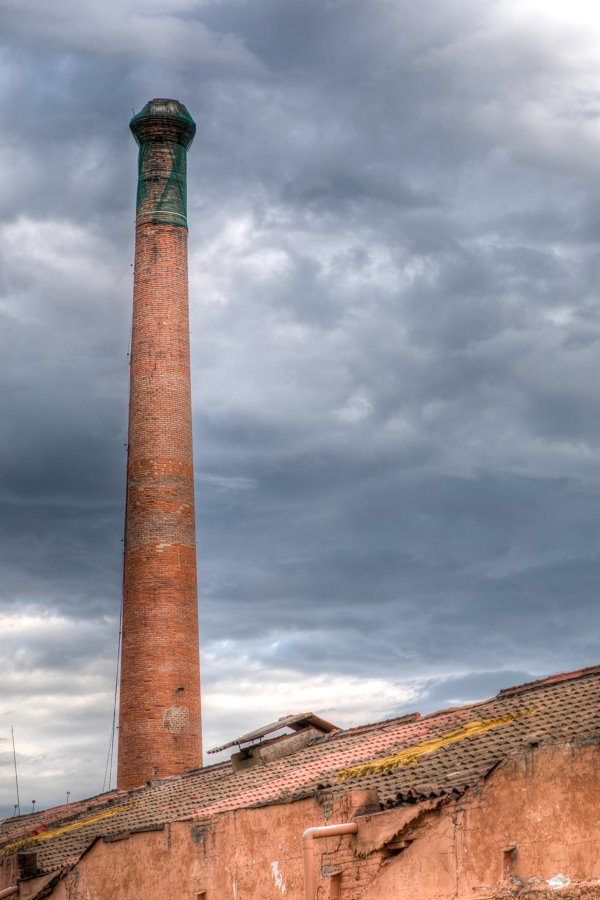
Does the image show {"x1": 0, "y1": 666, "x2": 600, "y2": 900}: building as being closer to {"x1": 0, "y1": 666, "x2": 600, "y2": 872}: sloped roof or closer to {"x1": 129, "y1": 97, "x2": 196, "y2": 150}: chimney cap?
{"x1": 0, "y1": 666, "x2": 600, "y2": 872}: sloped roof

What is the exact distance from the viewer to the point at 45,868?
19.4m

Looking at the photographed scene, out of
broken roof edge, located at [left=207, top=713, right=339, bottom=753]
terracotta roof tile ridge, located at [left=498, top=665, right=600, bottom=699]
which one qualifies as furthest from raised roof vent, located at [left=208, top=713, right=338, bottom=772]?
terracotta roof tile ridge, located at [left=498, top=665, right=600, bottom=699]

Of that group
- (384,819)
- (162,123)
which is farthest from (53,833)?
(162,123)

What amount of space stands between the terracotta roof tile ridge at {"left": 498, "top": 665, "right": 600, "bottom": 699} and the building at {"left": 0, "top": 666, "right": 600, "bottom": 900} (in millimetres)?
33

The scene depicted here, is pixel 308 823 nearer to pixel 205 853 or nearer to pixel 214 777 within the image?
pixel 205 853

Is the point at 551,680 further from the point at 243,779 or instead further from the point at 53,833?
the point at 53,833

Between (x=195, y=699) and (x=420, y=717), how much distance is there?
28.9 ft

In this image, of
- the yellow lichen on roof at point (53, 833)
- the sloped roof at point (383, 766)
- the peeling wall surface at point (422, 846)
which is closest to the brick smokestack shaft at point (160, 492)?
the sloped roof at point (383, 766)

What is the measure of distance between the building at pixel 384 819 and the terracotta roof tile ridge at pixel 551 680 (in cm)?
3

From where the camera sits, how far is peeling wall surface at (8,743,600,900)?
1020 cm

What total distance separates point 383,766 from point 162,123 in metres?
19.0

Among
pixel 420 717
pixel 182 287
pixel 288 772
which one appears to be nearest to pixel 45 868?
pixel 288 772

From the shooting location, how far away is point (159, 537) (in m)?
25.7

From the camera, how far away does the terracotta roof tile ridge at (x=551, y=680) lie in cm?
1490
